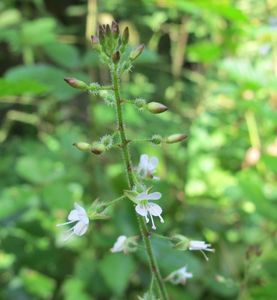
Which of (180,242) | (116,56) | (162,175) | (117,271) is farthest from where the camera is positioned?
(162,175)

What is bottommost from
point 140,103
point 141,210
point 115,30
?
point 141,210

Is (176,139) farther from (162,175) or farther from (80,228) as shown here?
(162,175)

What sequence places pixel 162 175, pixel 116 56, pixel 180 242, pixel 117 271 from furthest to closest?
pixel 162 175, pixel 117 271, pixel 180 242, pixel 116 56

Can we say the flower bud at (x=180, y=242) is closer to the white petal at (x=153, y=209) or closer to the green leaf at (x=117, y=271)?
the white petal at (x=153, y=209)

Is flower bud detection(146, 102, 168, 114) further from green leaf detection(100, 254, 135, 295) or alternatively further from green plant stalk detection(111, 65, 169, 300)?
green leaf detection(100, 254, 135, 295)

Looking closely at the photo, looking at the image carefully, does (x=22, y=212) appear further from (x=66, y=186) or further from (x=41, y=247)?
(x=41, y=247)

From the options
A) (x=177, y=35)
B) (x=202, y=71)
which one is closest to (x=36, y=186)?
(x=177, y=35)

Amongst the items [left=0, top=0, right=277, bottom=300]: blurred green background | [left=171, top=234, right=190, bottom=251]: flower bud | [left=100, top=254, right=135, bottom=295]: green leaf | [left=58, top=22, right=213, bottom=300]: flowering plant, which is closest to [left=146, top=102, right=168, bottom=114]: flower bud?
[left=58, top=22, right=213, bottom=300]: flowering plant

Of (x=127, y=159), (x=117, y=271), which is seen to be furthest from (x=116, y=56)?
(x=117, y=271)
